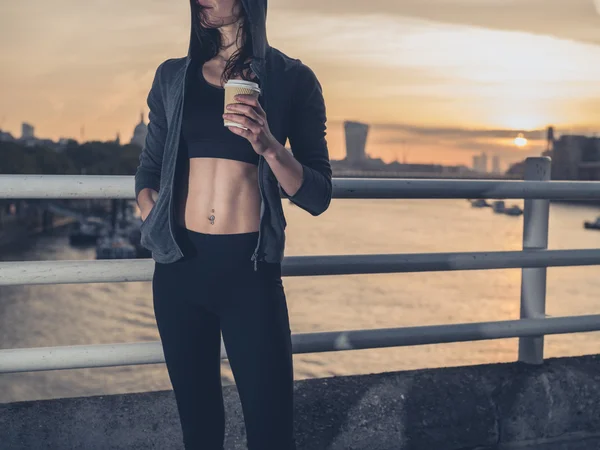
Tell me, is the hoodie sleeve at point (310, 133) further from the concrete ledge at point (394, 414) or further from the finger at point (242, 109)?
the concrete ledge at point (394, 414)

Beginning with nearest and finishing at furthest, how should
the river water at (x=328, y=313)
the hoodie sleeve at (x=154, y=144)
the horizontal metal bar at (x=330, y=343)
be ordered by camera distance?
the hoodie sleeve at (x=154, y=144), the horizontal metal bar at (x=330, y=343), the river water at (x=328, y=313)

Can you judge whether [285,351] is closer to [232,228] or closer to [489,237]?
[232,228]

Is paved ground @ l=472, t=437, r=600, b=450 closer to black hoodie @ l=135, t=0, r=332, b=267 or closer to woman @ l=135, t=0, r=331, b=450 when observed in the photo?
woman @ l=135, t=0, r=331, b=450

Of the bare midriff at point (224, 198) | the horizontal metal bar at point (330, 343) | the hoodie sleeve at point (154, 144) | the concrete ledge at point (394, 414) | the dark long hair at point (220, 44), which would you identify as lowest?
the concrete ledge at point (394, 414)

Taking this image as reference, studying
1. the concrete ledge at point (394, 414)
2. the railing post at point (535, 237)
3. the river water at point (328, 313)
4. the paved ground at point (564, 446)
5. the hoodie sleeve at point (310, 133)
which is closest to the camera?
the hoodie sleeve at point (310, 133)

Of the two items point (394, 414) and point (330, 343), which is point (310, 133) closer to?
point (330, 343)

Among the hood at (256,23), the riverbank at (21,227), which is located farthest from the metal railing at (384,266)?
the riverbank at (21,227)

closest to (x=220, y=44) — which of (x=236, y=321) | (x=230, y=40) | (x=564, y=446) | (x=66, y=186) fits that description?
(x=230, y=40)

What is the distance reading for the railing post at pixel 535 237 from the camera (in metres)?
3.74

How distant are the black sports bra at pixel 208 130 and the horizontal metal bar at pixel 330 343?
101 centimetres

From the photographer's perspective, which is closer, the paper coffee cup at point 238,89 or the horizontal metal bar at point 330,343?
the paper coffee cup at point 238,89

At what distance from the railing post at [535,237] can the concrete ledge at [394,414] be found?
0.84 ft

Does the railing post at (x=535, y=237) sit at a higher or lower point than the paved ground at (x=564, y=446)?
higher

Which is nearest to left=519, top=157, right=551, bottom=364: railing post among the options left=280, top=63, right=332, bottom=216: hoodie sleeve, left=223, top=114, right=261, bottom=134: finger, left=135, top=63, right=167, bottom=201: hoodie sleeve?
left=280, top=63, right=332, bottom=216: hoodie sleeve
